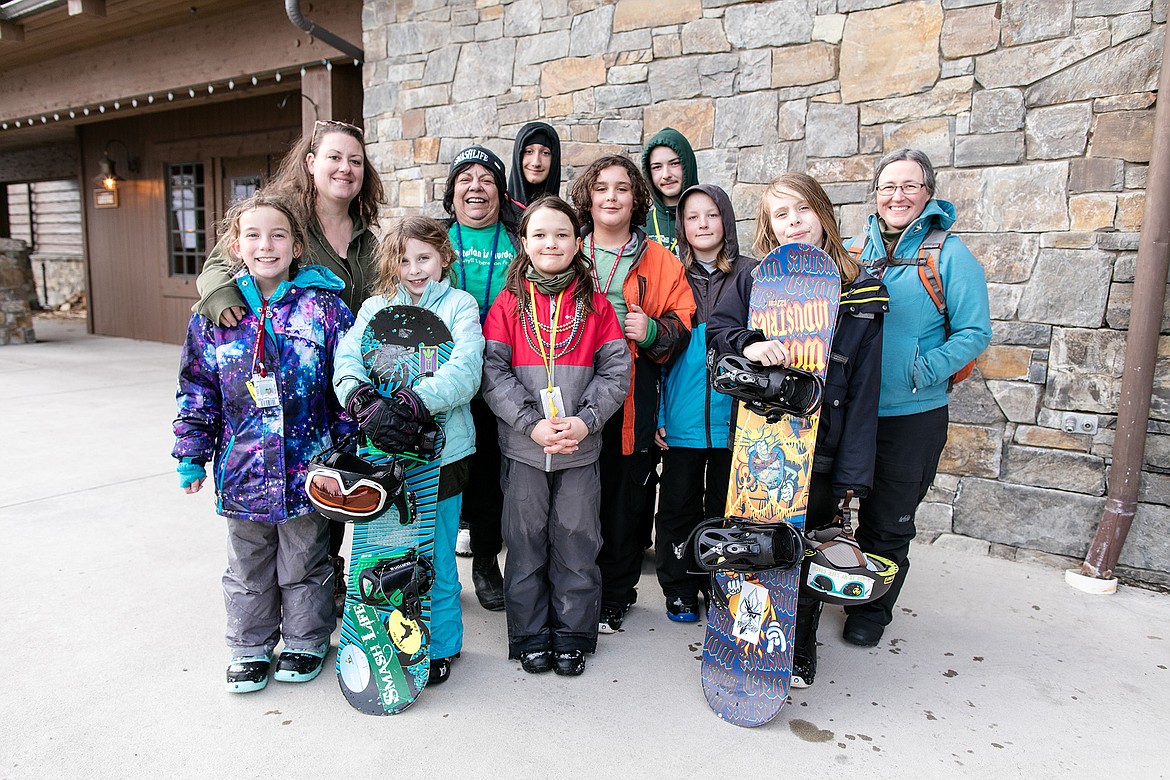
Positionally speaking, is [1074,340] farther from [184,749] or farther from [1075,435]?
[184,749]

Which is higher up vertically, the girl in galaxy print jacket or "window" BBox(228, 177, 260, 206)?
"window" BBox(228, 177, 260, 206)

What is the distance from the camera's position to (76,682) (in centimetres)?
201

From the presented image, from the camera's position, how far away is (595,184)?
2.34m

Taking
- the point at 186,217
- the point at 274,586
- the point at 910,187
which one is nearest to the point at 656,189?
the point at 910,187

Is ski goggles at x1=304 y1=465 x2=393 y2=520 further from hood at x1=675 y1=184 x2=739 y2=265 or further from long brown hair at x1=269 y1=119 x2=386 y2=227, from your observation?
hood at x1=675 y1=184 x2=739 y2=265

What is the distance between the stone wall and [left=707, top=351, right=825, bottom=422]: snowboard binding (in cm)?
158

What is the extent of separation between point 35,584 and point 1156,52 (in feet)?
14.9

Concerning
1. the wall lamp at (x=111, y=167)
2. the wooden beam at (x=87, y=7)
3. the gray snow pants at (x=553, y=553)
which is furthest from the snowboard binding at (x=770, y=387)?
the wall lamp at (x=111, y=167)

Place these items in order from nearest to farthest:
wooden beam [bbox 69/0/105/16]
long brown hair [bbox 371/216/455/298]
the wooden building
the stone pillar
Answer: long brown hair [bbox 371/216/455/298], the wooden building, wooden beam [bbox 69/0/105/16], the stone pillar

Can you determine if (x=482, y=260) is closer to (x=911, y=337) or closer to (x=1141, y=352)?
(x=911, y=337)

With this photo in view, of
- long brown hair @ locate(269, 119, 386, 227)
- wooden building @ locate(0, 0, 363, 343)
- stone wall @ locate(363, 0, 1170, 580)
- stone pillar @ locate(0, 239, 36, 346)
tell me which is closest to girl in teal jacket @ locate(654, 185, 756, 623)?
long brown hair @ locate(269, 119, 386, 227)

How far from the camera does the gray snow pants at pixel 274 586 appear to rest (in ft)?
6.66

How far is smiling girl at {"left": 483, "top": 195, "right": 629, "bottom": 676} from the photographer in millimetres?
2086

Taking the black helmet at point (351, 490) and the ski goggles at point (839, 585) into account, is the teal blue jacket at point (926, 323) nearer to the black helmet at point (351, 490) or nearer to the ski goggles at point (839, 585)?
the ski goggles at point (839, 585)
